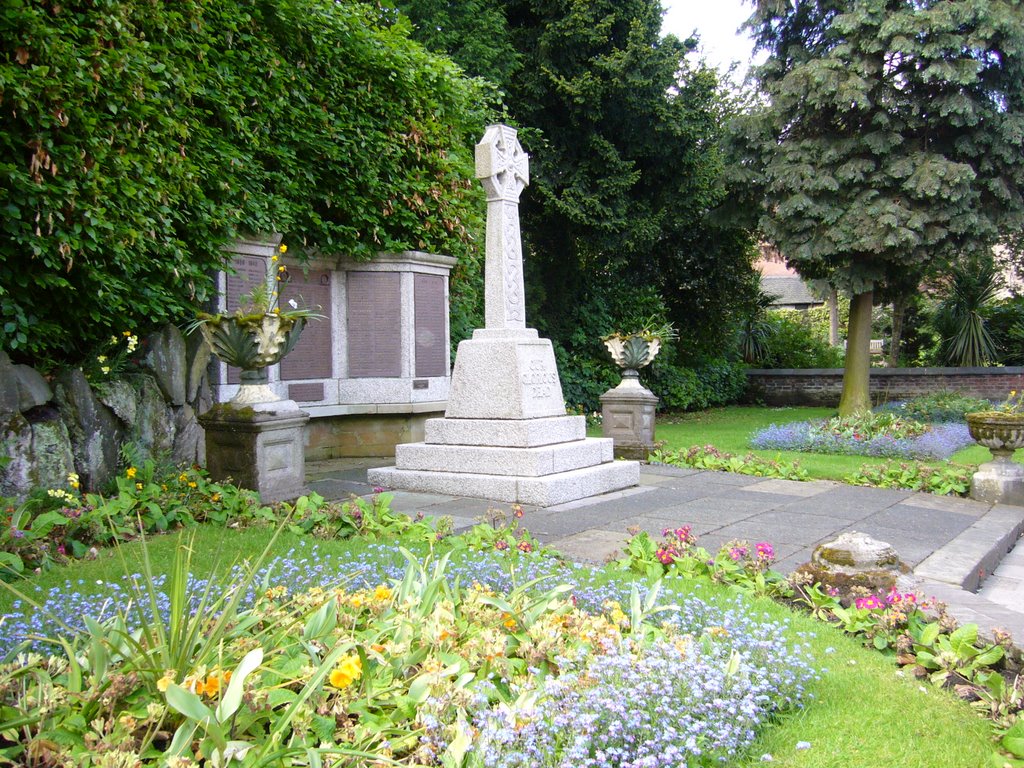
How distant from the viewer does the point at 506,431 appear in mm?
6695

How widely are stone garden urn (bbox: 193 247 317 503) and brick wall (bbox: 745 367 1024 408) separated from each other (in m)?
15.3

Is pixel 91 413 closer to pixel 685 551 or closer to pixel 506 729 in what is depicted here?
pixel 685 551

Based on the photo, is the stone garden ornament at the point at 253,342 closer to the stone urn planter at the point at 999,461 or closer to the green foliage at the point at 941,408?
the stone urn planter at the point at 999,461

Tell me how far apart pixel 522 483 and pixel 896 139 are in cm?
1059

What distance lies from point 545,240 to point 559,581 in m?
12.5

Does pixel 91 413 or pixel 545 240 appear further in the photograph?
pixel 545 240

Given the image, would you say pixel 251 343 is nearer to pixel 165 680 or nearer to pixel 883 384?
pixel 165 680

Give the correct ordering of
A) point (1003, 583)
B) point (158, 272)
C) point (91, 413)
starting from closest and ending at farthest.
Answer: point (1003, 583)
point (91, 413)
point (158, 272)

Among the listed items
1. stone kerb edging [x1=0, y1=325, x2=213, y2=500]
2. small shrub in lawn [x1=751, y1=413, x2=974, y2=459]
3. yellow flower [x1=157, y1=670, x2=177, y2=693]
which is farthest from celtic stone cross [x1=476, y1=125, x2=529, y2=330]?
small shrub in lawn [x1=751, y1=413, x2=974, y2=459]

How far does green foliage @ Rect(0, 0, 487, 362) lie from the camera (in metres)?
5.54

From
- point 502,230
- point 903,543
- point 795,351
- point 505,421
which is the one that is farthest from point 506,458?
point 795,351

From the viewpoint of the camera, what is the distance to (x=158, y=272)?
675 cm

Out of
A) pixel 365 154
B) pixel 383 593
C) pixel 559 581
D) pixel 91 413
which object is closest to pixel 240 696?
pixel 383 593

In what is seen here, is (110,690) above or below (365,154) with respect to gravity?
below
